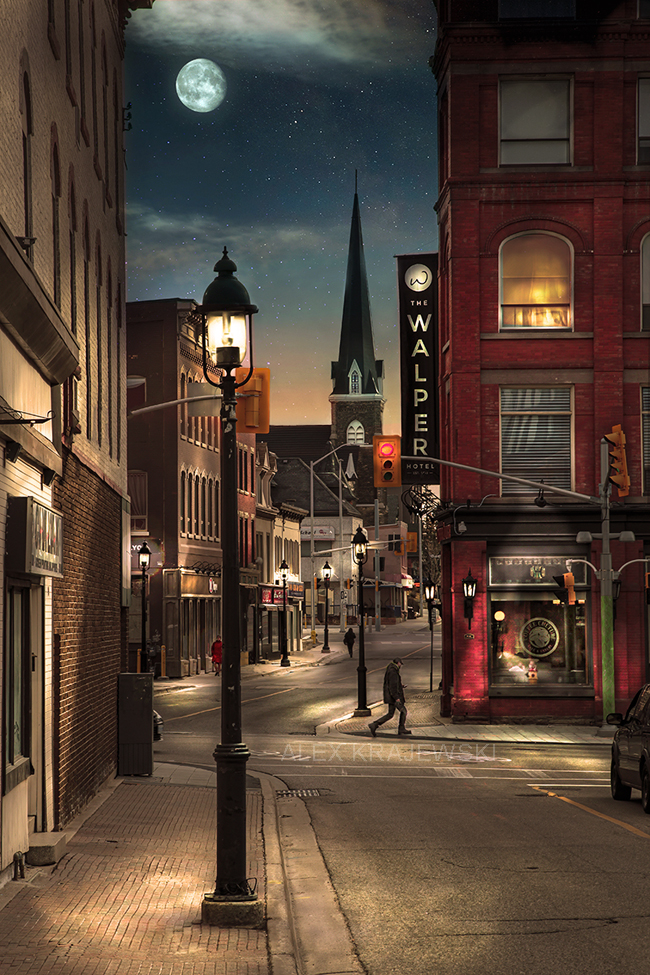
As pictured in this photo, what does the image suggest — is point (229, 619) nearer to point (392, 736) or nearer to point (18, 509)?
point (18, 509)

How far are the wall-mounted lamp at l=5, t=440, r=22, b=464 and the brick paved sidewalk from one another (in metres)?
3.78

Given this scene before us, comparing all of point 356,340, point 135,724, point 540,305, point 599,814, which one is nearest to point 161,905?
point 599,814

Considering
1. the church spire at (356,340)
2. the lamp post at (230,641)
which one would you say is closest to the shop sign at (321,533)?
the church spire at (356,340)

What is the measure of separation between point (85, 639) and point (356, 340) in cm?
13250

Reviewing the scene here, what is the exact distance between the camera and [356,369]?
145125 millimetres

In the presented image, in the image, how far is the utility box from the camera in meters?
19.6

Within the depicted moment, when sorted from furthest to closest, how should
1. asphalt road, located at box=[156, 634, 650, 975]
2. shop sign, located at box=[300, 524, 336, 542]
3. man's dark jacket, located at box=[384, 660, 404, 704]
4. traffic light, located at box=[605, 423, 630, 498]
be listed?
shop sign, located at box=[300, 524, 336, 542] → man's dark jacket, located at box=[384, 660, 404, 704] → traffic light, located at box=[605, 423, 630, 498] → asphalt road, located at box=[156, 634, 650, 975]

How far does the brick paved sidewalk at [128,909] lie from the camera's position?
8.36m

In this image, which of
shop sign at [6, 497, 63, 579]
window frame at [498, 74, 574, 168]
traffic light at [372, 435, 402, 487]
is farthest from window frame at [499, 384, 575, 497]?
shop sign at [6, 497, 63, 579]

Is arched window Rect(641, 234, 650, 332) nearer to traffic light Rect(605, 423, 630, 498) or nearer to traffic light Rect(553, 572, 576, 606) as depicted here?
traffic light Rect(605, 423, 630, 498)

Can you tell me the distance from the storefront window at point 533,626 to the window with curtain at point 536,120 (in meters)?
10.5

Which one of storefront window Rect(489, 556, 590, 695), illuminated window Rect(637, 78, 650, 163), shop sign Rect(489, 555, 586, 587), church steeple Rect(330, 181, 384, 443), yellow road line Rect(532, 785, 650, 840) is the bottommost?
yellow road line Rect(532, 785, 650, 840)

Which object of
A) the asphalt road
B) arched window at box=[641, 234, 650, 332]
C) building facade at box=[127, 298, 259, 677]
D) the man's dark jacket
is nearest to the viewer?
the asphalt road

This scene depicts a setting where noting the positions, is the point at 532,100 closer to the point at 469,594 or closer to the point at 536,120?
the point at 536,120
